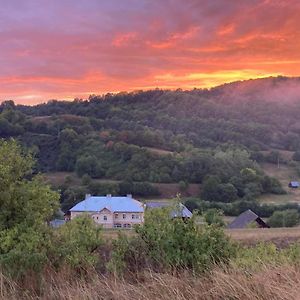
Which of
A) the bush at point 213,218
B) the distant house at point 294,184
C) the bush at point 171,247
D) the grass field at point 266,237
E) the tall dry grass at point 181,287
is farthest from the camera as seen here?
the distant house at point 294,184

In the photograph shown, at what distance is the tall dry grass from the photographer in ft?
13.8

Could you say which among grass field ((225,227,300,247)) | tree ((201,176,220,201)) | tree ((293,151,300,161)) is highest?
grass field ((225,227,300,247))

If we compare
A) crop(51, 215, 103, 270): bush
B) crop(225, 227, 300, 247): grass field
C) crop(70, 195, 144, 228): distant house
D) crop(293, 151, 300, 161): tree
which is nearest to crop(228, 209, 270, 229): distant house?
crop(70, 195, 144, 228): distant house

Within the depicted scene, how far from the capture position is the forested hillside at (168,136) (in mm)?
64750

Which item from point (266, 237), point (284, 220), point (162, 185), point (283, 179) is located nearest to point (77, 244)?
point (266, 237)

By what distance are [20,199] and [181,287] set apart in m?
7.70

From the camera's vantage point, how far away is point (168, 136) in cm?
8544

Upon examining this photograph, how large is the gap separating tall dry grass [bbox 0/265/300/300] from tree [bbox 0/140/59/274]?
3656mm

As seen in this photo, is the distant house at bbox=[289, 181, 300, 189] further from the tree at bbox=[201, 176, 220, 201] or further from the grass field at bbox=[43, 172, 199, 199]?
the grass field at bbox=[43, 172, 199, 199]

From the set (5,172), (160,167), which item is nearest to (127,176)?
(160,167)

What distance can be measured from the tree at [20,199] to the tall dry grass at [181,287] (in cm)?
366

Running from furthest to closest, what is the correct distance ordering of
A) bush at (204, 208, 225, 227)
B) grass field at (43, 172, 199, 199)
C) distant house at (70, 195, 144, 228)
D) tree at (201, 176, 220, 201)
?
grass field at (43, 172, 199, 199) → tree at (201, 176, 220, 201) → distant house at (70, 195, 144, 228) → bush at (204, 208, 225, 227)

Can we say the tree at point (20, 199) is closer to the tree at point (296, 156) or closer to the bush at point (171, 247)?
the bush at point (171, 247)

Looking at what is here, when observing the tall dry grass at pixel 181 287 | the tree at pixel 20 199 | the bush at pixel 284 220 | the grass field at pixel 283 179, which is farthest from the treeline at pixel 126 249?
the grass field at pixel 283 179
